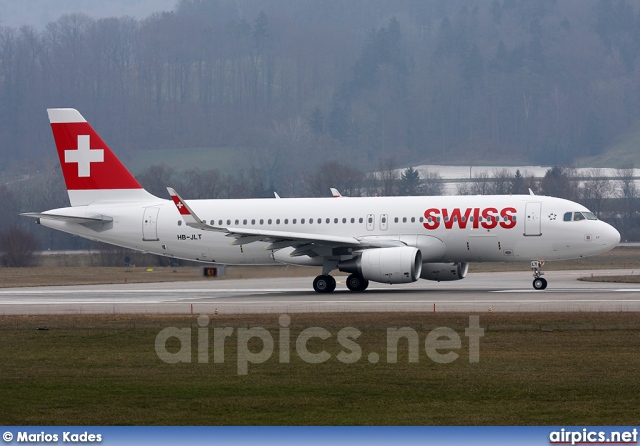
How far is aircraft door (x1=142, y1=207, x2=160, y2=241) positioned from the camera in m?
43.7

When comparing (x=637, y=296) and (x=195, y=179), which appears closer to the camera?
(x=637, y=296)

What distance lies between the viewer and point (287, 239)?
39406 millimetres

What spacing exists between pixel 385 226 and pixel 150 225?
926 cm

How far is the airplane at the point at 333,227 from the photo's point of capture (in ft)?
130

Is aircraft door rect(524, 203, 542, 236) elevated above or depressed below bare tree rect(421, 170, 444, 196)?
below

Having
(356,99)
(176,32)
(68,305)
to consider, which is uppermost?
(176,32)

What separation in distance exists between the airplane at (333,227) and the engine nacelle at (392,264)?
1.3 inches

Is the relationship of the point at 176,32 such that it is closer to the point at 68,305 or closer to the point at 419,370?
the point at 68,305

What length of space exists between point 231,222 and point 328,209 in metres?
3.82

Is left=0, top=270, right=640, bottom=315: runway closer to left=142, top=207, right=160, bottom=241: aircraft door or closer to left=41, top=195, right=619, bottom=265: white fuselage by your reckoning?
left=41, top=195, right=619, bottom=265: white fuselage

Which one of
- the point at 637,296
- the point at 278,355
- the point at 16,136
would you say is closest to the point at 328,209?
the point at 637,296

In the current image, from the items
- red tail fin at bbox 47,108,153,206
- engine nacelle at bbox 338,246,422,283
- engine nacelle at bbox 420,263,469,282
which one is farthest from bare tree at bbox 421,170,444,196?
engine nacelle at bbox 338,246,422,283

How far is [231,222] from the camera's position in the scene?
43.2 meters

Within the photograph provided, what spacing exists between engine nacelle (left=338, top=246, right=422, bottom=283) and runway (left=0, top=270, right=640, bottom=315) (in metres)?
0.68
